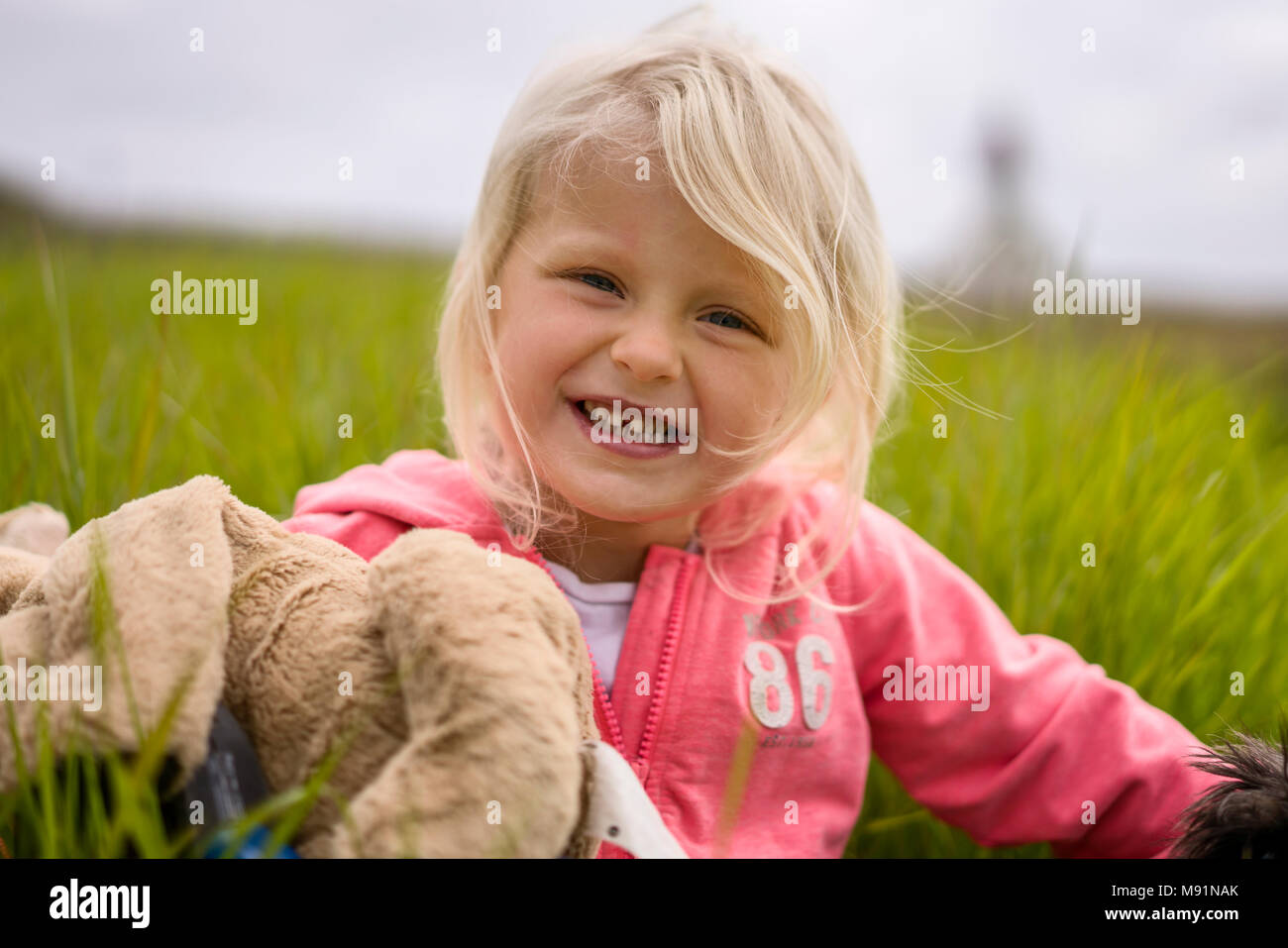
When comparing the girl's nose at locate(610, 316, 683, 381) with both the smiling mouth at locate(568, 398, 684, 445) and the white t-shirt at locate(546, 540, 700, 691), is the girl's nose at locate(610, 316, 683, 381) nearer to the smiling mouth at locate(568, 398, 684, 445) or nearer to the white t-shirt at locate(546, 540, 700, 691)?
the smiling mouth at locate(568, 398, 684, 445)

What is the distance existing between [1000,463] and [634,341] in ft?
2.68

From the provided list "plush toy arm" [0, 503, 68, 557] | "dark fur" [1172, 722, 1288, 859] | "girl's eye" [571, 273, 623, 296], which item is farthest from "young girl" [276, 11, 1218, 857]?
"plush toy arm" [0, 503, 68, 557]

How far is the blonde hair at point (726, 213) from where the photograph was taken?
0.93 metres

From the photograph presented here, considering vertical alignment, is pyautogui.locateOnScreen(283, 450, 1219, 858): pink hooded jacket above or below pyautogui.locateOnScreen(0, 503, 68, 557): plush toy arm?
below

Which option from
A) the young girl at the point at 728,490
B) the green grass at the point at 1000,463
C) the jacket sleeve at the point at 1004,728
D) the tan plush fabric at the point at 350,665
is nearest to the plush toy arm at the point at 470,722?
the tan plush fabric at the point at 350,665

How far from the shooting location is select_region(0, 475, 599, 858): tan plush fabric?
1.86 feet

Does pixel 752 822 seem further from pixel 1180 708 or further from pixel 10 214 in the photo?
pixel 10 214

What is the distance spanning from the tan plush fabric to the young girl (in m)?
0.28

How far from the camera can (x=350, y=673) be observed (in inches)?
→ 25.0

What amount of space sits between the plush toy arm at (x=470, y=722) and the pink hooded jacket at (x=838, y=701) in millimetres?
342

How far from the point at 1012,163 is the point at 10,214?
2473 mm

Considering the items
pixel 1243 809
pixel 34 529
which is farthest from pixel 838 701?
pixel 34 529
